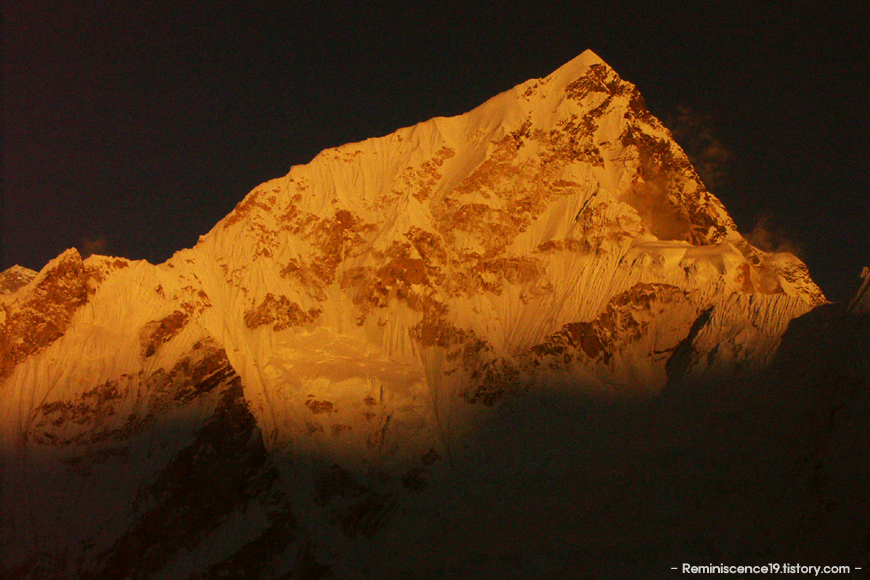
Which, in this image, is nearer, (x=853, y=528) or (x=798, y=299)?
(x=853, y=528)

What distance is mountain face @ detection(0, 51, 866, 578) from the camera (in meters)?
102

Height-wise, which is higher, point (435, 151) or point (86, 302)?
point (435, 151)

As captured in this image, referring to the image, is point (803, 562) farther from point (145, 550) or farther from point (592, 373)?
point (145, 550)

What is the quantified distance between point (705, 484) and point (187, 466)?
47921 millimetres

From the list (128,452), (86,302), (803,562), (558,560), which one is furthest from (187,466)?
(803,562)

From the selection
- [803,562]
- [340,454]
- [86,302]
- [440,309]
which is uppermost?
[86,302]

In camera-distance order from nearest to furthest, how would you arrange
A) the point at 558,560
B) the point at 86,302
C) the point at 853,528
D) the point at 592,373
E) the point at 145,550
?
the point at 853,528
the point at 558,560
the point at 145,550
the point at 592,373
the point at 86,302

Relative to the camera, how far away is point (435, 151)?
14175cm

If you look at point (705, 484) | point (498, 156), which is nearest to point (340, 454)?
point (705, 484)

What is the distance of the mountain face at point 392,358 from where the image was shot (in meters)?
102

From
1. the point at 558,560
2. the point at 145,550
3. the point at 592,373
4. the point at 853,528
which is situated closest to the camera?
the point at 853,528

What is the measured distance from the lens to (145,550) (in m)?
102

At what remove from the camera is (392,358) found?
120 meters

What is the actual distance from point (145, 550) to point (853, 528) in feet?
199
